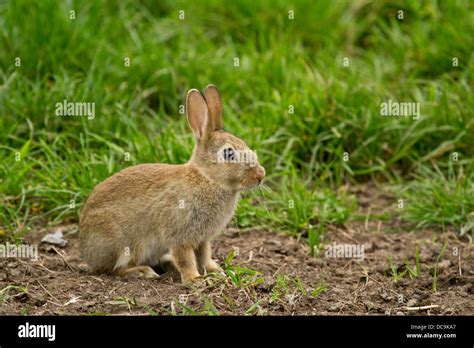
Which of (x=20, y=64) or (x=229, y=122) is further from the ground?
(x=20, y=64)

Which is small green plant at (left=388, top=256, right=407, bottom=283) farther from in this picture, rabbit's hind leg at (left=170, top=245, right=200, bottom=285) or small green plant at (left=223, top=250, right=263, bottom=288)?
rabbit's hind leg at (left=170, top=245, right=200, bottom=285)

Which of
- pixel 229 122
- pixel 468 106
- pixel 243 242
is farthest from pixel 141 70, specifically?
pixel 468 106

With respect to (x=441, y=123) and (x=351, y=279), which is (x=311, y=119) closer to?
(x=441, y=123)

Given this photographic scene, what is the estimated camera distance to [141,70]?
9133 millimetres

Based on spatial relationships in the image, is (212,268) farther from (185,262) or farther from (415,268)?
(415,268)

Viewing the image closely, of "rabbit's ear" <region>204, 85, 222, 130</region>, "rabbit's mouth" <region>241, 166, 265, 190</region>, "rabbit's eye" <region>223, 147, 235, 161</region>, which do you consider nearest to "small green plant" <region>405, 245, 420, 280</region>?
"rabbit's mouth" <region>241, 166, 265, 190</region>

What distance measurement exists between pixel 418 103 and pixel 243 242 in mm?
2412

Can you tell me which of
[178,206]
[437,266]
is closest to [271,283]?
[178,206]

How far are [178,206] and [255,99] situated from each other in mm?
2779

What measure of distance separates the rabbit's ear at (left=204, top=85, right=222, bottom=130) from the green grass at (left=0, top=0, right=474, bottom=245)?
1.28 m

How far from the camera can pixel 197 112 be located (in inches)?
260

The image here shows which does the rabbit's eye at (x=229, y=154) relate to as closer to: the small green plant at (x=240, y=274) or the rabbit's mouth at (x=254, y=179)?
the rabbit's mouth at (x=254, y=179)

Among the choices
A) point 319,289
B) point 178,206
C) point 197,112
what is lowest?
point 319,289

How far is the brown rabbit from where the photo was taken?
643 cm
